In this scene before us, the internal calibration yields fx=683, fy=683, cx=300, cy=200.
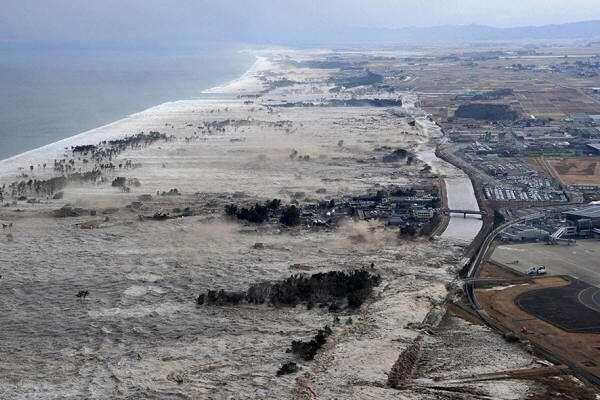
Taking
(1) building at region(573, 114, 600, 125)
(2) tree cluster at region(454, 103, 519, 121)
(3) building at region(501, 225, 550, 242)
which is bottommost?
(3) building at region(501, 225, 550, 242)

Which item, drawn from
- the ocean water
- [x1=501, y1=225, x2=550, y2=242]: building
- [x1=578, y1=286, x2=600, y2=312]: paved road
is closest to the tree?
[x1=501, y1=225, x2=550, y2=242]: building

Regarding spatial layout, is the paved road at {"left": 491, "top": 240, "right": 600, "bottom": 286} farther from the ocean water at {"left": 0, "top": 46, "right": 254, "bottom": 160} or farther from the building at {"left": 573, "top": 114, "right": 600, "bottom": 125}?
the ocean water at {"left": 0, "top": 46, "right": 254, "bottom": 160}

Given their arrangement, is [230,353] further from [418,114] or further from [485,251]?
[418,114]

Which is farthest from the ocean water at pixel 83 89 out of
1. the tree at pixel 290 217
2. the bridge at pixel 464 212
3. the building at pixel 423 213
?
the bridge at pixel 464 212

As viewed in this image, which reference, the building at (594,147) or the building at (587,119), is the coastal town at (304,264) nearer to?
the building at (594,147)

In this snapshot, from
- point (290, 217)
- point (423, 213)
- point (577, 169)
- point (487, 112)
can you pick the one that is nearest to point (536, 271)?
point (423, 213)

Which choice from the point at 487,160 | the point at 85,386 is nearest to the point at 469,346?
the point at 85,386
